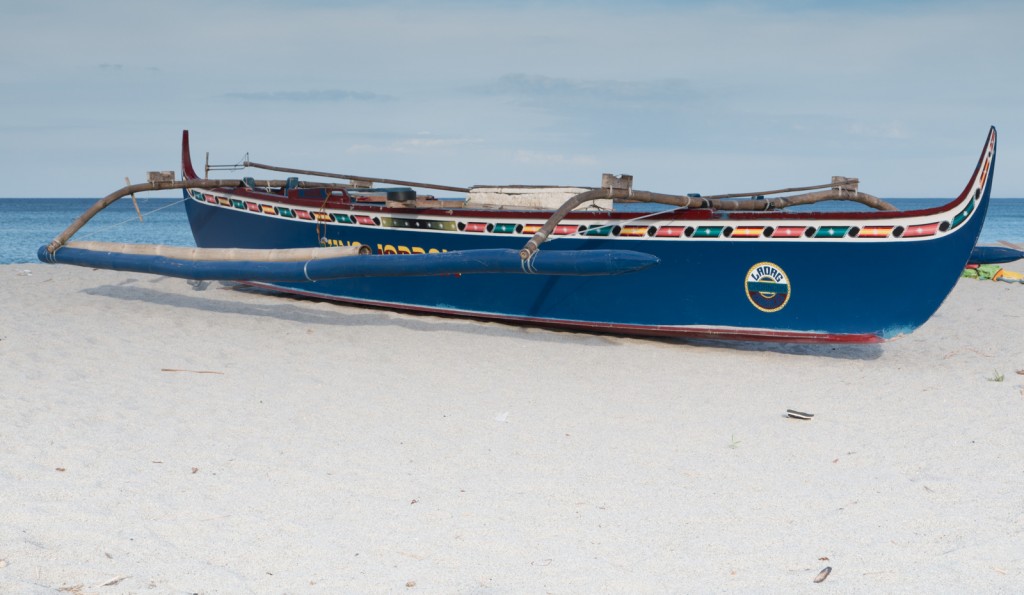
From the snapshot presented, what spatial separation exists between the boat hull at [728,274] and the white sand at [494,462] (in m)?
0.37

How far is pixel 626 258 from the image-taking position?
7.66 m

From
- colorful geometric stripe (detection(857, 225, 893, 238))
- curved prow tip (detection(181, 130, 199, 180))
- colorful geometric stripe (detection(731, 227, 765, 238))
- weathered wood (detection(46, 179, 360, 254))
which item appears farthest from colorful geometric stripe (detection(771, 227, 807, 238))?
curved prow tip (detection(181, 130, 199, 180))

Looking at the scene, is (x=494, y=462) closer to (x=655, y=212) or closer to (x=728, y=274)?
(x=728, y=274)

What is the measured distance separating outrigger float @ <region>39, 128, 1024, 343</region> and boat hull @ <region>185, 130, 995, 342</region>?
0.5 inches

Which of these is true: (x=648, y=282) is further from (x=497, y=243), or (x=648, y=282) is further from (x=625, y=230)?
(x=497, y=243)

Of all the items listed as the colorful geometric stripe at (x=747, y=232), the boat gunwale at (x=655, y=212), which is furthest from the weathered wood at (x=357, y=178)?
the colorful geometric stripe at (x=747, y=232)

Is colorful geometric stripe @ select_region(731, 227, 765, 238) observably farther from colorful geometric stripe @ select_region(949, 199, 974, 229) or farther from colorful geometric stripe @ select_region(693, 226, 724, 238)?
colorful geometric stripe @ select_region(949, 199, 974, 229)

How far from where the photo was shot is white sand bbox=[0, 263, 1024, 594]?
3967mm

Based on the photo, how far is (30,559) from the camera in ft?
12.4

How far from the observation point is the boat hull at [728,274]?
7980 mm

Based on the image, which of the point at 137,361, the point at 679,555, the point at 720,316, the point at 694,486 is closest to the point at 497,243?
the point at 720,316

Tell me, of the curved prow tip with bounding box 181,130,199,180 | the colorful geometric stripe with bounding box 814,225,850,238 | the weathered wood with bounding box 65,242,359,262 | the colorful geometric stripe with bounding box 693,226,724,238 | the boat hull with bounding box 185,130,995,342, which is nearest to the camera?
the boat hull with bounding box 185,130,995,342

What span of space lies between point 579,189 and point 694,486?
18.1 ft

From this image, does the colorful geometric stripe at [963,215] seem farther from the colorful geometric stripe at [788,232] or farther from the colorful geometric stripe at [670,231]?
the colorful geometric stripe at [670,231]
